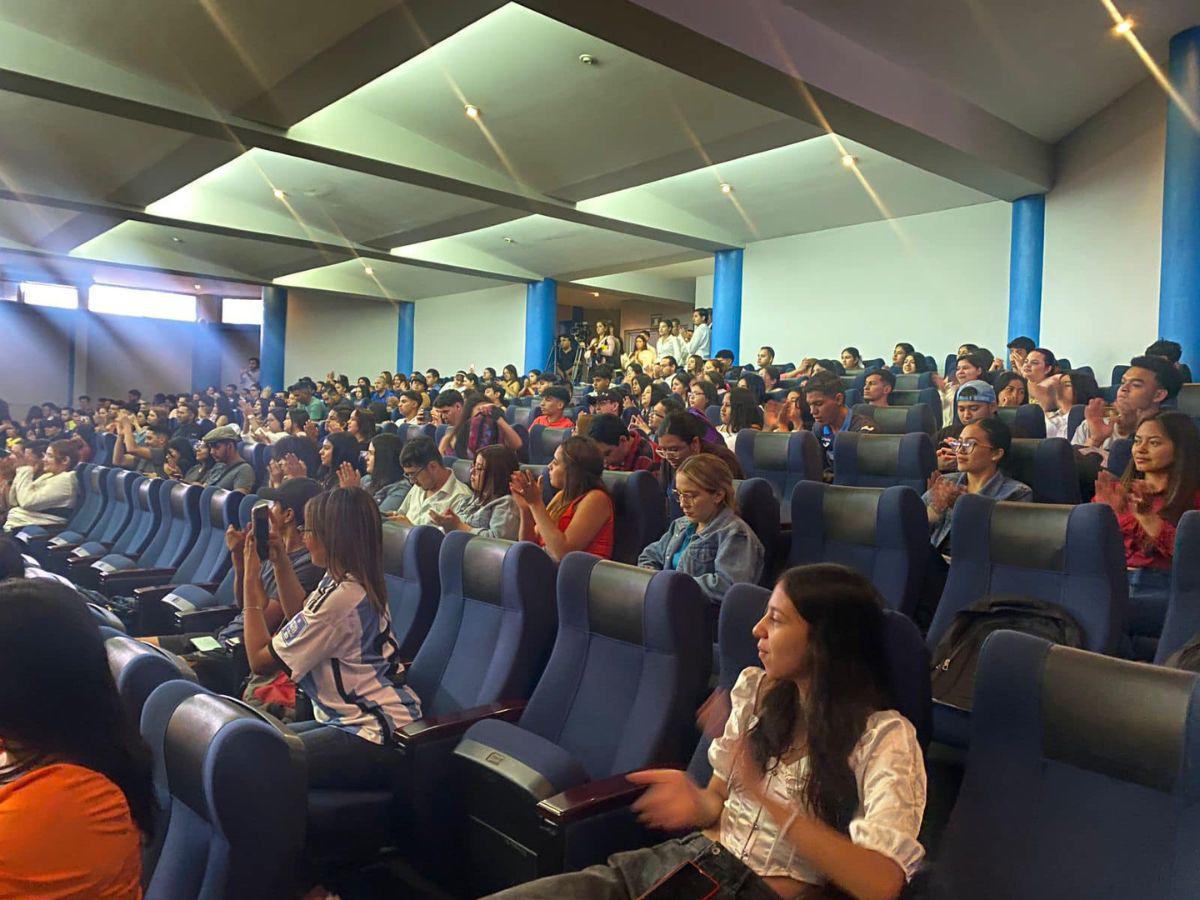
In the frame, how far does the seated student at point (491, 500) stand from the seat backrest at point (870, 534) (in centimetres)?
112

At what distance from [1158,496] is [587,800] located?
2.08 metres

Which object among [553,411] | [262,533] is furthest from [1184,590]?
[553,411]

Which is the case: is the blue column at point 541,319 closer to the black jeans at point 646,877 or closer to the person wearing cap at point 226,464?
the person wearing cap at point 226,464

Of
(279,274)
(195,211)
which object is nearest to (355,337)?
(279,274)

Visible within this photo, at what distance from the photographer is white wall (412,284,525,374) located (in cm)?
1521

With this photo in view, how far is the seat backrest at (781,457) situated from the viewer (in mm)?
4008

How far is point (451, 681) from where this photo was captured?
8.54 ft

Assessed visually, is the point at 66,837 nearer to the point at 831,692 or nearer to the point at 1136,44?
the point at 831,692

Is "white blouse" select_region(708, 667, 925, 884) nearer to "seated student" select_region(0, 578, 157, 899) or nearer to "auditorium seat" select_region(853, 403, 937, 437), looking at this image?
"seated student" select_region(0, 578, 157, 899)

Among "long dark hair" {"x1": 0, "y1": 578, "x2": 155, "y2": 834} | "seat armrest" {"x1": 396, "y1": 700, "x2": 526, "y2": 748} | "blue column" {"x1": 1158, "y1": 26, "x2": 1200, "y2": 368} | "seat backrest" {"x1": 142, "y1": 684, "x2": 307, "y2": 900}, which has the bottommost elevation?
"seat armrest" {"x1": 396, "y1": 700, "x2": 526, "y2": 748}

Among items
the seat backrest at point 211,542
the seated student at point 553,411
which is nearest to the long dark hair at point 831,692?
the seat backrest at point 211,542

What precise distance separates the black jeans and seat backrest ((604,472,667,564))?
1.90 metres

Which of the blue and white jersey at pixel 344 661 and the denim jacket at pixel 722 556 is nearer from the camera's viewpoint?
the blue and white jersey at pixel 344 661

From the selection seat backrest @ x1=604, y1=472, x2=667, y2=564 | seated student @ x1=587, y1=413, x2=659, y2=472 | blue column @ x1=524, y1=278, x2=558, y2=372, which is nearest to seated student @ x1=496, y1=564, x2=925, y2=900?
seat backrest @ x1=604, y1=472, x2=667, y2=564
